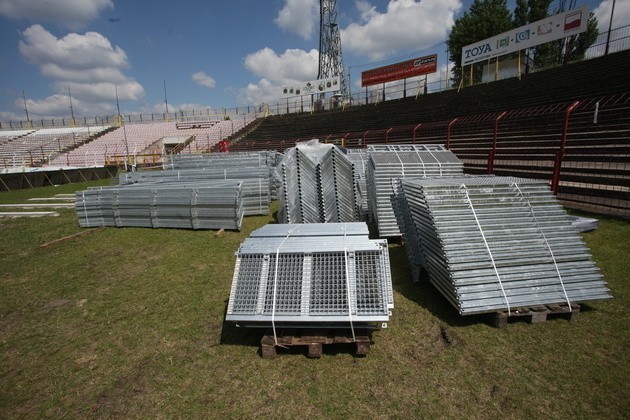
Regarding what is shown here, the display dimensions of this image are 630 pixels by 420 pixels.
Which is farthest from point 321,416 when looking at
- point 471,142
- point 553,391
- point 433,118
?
point 433,118

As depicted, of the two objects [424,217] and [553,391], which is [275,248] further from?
[553,391]

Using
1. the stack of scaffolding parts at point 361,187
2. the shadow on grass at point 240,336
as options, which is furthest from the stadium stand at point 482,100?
the shadow on grass at point 240,336

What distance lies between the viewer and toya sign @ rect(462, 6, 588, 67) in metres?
20.9

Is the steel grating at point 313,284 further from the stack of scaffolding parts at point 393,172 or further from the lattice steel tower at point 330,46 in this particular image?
the lattice steel tower at point 330,46

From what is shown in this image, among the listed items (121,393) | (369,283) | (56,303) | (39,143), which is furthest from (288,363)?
(39,143)

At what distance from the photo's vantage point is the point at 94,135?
42.8 metres

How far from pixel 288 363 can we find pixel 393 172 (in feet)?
17.5

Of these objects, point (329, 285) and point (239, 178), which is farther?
point (239, 178)

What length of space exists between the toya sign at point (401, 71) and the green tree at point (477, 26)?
5.81 m

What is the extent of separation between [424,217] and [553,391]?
2.54 metres

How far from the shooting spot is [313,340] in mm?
A: 3463

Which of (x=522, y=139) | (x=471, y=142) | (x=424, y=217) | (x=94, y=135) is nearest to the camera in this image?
(x=424, y=217)

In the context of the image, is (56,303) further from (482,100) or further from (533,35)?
(533,35)

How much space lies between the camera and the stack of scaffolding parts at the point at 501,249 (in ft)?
13.0
